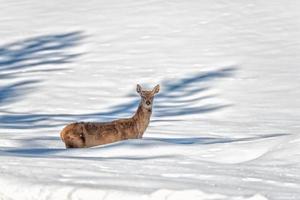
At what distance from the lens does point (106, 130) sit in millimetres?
10531

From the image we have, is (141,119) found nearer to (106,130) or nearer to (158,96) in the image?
(106,130)

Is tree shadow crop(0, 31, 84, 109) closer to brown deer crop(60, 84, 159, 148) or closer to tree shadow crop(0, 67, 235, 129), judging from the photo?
tree shadow crop(0, 67, 235, 129)

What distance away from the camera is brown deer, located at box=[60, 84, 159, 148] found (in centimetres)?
1011

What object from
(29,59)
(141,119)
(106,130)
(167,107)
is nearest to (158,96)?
(167,107)

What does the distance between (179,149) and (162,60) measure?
14511 millimetres

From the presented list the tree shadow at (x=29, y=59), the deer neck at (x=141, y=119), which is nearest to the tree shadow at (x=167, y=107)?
the tree shadow at (x=29, y=59)

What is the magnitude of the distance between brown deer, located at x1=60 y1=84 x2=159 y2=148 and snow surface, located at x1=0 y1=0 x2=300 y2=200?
28 centimetres

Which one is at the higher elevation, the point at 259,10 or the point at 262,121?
the point at 259,10

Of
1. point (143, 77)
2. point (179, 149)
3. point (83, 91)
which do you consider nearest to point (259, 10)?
point (143, 77)

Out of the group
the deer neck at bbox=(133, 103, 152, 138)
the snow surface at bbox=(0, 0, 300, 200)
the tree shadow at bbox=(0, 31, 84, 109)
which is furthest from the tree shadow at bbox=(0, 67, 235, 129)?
the deer neck at bbox=(133, 103, 152, 138)

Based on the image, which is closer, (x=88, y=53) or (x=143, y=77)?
(x=143, y=77)

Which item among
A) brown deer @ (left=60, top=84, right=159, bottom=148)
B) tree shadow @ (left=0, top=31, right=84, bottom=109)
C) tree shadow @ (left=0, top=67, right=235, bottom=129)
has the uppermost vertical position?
tree shadow @ (left=0, top=31, right=84, bottom=109)

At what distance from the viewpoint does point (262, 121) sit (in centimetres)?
1609

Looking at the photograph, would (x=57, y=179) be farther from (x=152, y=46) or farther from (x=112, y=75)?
(x=152, y=46)
